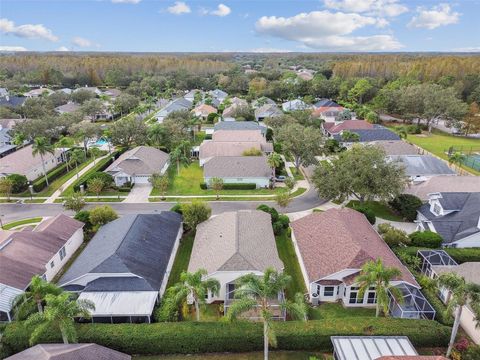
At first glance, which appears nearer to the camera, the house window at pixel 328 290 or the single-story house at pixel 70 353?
the single-story house at pixel 70 353

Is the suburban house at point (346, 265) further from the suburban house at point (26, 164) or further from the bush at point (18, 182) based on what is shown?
the suburban house at point (26, 164)

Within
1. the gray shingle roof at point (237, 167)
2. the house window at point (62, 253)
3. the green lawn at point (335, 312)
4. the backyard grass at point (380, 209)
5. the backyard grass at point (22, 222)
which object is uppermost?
the gray shingle roof at point (237, 167)

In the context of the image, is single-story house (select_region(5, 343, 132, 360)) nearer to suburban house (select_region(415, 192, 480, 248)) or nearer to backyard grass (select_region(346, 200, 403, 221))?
backyard grass (select_region(346, 200, 403, 221))

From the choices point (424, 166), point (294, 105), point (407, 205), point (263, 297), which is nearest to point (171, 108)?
point (294, 105)

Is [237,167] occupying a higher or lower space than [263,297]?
lower

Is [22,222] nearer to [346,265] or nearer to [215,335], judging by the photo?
[215,335]

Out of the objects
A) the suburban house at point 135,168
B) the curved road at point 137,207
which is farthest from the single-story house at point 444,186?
the suburban house at point 135,168
